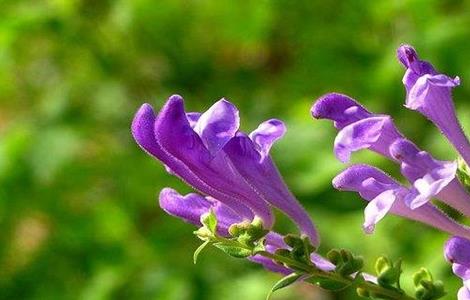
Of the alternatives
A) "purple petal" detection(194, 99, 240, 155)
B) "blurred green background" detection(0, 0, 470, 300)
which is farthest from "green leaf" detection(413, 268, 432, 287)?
"blurred green background" detection(0, 0, 470, 300)

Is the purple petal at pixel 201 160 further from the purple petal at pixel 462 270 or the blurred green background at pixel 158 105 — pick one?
the blurred green background at pixel 158 105

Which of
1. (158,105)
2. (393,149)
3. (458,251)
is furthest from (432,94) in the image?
(158,105)

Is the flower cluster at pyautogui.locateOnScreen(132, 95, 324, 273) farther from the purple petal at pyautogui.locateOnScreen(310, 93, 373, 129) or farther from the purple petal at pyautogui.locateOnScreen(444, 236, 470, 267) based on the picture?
the purple petal at pyautogui.locateOnScreen(444, 236, 470, 267)

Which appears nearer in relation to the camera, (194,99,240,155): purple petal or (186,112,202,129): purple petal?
(194,99,240,155): purple petal

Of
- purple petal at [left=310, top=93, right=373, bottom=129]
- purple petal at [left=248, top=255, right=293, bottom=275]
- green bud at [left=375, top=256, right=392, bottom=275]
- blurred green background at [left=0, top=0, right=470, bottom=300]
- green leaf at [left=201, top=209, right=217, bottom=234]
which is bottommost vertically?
blurred green background at [left=0, top=0, right=470, bottom=300]

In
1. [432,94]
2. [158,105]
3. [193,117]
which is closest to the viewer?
[432,94]

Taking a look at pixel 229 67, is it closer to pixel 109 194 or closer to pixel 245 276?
pixel 109 194

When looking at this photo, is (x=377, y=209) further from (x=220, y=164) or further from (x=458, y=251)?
(x=220, y=164)

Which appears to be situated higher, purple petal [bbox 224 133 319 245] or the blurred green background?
purple petal [bbox 224 133 319 245]
